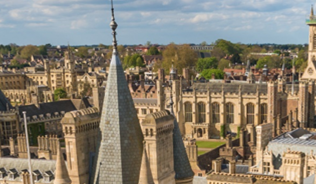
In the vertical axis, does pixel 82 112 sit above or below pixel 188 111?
above

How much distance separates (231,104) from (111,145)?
45.3 meters

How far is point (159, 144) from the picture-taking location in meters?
11.0

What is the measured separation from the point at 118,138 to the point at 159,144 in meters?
1.17

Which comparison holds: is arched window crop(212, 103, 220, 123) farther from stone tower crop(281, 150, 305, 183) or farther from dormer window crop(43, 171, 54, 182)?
dormer window crop(43, 171, 54, 182)

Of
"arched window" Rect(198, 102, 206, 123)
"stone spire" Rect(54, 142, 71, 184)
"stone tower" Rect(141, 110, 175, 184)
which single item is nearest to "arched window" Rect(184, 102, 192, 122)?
"arched window" Rect(198, 102, 206, 123)

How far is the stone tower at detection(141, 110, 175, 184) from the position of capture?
35.6 ft

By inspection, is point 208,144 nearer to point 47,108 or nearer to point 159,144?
point 47,108

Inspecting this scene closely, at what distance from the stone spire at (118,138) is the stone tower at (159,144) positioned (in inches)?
23.8

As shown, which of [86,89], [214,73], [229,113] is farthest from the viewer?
[214,73]

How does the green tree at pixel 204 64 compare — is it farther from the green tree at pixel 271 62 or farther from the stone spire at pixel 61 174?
the stone spire at pixel 61 174

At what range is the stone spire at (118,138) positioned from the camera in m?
11.2

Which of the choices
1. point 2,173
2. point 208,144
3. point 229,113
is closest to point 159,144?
point 2,173

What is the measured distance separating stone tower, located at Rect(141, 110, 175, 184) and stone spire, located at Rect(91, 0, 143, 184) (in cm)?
60

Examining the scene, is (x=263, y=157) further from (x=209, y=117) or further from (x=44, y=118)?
(x=44, y=118)
